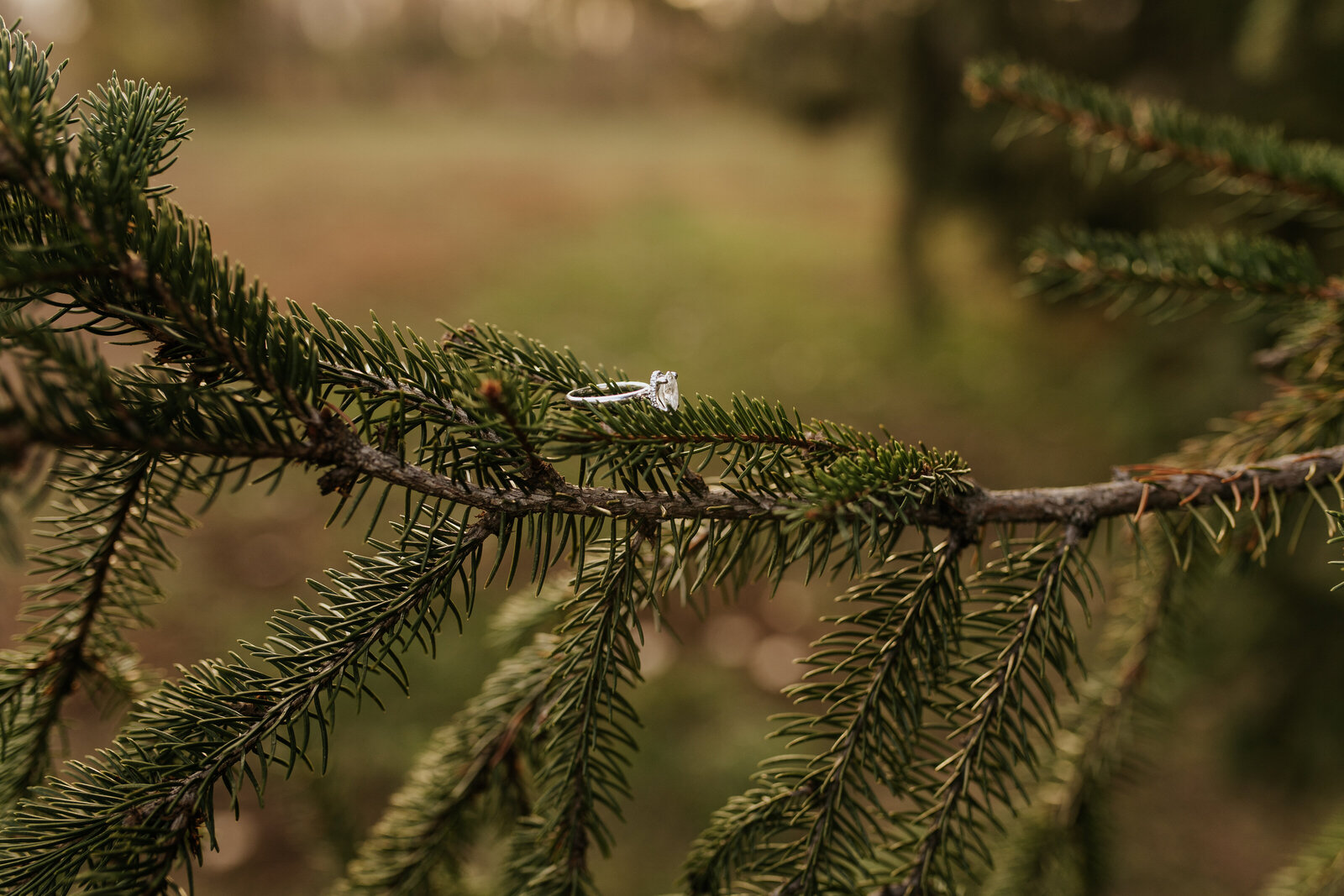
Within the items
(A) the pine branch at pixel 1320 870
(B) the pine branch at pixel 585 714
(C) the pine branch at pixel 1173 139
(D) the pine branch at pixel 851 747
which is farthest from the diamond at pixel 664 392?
(A) the pine branch at pixel 1320 870

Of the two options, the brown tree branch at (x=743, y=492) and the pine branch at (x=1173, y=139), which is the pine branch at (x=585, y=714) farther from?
the pine branch at (x=1173, y=139)

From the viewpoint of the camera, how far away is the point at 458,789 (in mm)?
874

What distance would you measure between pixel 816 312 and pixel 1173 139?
631 centimetres

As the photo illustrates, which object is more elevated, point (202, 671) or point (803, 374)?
point (803, 374)

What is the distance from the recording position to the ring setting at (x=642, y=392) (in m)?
0.67

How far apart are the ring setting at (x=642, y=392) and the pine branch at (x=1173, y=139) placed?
920mm

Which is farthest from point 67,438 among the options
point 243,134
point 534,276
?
point 243,134

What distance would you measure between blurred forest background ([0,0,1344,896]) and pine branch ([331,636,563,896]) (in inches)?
15.4

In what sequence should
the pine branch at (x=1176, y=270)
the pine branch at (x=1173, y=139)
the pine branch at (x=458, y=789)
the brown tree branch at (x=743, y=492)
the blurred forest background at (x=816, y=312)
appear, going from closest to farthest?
the brown tree branch at (x=743, y=492)
the pine branch at (x=458, y=789)
the pine branch at (x=1176, y=270)
the pine branch at (x=1173, y=139)
the blurred forest background at (x=816, y=312)

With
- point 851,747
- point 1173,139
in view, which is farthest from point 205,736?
point 1173,139

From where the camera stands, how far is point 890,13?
3902 mm

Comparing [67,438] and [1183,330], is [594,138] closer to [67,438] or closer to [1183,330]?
[1183,330]

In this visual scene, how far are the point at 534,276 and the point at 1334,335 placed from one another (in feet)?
25.2

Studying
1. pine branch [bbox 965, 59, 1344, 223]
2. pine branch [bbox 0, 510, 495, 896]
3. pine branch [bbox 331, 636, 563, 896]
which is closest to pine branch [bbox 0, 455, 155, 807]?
pine branch [bbox 0, 510, 495, 896]
